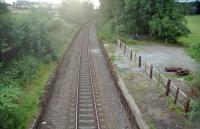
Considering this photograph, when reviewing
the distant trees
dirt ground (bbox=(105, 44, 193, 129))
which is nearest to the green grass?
dirt ground (bbox=(105, 44, 193, 129))

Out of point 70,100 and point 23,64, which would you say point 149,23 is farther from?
point 70,100

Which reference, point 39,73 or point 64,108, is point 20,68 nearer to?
point 39,73

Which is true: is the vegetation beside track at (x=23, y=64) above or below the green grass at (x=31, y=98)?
above

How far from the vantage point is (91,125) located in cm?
1798

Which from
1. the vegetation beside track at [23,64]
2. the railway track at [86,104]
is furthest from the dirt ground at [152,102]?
the vegetation beside track at [23,64]

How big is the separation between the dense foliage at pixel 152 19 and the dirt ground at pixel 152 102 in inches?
791

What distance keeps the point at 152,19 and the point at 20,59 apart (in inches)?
1044

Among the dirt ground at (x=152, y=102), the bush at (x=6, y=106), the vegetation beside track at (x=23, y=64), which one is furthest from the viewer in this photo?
the dirt ground at (x=152, y=102)

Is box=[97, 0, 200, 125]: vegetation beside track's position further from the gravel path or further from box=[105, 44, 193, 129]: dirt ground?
box=[105, 44, 193, 129]: dirt ground

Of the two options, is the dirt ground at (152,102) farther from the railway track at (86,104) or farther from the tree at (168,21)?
the tree at (168,21)

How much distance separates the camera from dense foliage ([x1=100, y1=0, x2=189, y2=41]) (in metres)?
49.3

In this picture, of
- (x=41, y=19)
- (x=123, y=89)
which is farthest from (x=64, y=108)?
(x=41, y=19)

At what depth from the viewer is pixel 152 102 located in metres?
21.2

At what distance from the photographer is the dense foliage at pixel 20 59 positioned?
16322 mm
